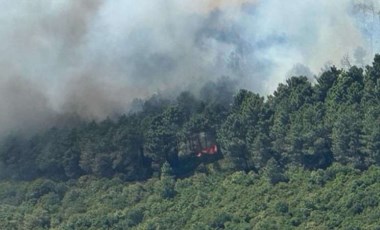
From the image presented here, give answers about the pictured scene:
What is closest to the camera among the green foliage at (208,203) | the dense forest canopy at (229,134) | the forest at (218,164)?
the green foliage at (208,203)

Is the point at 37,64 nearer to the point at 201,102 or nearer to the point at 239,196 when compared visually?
the point at 201,102

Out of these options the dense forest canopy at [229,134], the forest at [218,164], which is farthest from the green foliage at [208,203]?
the dense forest canopy at [229,134]

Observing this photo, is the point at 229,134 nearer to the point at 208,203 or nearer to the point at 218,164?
the point at 218,164

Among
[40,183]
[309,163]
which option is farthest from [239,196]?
[40,183]

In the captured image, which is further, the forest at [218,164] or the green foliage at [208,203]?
the forest at [218,164]

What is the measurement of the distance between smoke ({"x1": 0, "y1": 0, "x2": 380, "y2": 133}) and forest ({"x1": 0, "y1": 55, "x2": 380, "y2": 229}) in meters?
0.96

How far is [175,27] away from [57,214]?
9.36 meters

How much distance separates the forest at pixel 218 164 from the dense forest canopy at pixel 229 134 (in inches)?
1.3

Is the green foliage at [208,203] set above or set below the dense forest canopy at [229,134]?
below

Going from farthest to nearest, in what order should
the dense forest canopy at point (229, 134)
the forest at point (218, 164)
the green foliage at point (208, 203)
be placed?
1. the dense forest canopy at point (229, 134)
2. the forest at point (218, 164)
3. the green foliage at point (208, 203)

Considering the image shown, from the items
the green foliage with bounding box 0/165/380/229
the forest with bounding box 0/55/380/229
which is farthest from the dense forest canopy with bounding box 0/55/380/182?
the green foliage with bounding box 0/165/380/229

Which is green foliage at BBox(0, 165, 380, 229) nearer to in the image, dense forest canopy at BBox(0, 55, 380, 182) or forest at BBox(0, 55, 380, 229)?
forest at BBox(0, 55, 380, 229)

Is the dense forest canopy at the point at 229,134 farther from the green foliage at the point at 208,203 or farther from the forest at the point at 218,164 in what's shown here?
the green foliage at the point at 208,203

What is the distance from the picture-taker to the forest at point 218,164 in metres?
72.6
